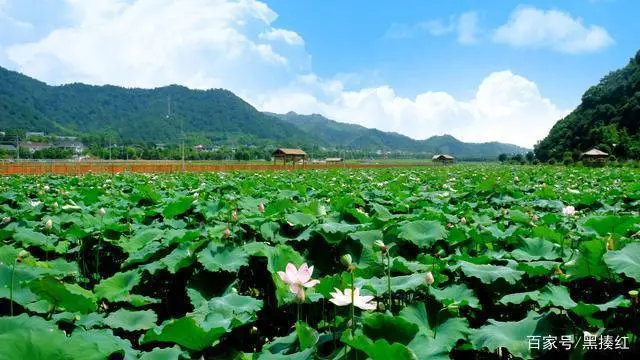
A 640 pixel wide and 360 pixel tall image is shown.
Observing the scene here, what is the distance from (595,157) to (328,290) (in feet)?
168

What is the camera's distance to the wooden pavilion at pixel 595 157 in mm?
43312

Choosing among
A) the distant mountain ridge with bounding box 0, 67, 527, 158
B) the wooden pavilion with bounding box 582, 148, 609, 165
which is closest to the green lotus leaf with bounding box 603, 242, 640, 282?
the wooden pavilion with bounding box 582, 148, 609, 165

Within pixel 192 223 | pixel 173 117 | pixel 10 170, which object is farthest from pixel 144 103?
pixel 192 223

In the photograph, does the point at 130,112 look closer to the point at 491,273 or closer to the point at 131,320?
the point at 131,320

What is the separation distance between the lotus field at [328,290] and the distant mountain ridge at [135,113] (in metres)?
125

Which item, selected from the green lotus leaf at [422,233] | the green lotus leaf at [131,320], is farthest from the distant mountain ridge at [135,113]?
the green lotus leaf at [422,233]

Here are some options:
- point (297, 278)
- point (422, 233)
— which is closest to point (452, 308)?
point (297, 278)

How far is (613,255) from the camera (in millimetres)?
2027

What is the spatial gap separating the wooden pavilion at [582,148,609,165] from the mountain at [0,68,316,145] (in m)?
109

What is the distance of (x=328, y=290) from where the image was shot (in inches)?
83.9

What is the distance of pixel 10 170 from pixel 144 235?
33147mm

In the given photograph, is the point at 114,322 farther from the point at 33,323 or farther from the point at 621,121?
the point at 621,121

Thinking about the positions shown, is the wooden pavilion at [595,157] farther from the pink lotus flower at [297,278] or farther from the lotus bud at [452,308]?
the pink lotus flower at [297,278]

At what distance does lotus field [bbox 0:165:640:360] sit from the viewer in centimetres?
175
